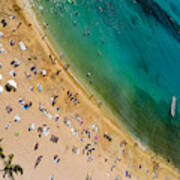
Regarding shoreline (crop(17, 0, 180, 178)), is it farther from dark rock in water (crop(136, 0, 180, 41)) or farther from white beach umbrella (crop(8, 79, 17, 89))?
dark rock in water (crop(136, 0, 180, 41))

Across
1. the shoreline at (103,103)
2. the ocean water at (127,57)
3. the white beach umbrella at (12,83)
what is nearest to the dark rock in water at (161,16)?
the ocean water at (127,57)

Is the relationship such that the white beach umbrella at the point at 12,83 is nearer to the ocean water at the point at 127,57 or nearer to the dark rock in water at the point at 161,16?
the ocean water at the point at 127,57

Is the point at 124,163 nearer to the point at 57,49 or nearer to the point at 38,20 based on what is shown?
the point at 57,49

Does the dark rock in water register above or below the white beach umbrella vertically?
below

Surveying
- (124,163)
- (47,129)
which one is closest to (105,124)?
(124,163)

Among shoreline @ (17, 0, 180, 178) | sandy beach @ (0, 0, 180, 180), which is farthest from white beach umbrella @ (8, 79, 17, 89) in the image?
shoreline @ (17, 0, 180, 178)
